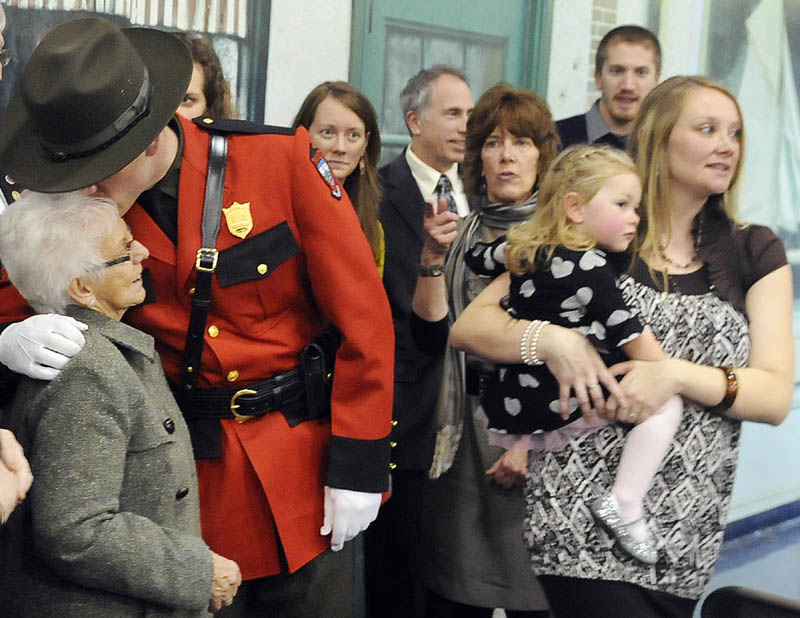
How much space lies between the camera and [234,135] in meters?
1.97

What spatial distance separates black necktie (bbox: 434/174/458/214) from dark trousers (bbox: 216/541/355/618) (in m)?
0.95

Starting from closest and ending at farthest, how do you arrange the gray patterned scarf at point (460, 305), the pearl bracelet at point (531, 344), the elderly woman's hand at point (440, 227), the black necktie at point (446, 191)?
the pearl bracelet at point (531, 344), the elderly woman's hand at point (440, 227), the gray patterned scarf at point (460, 305), the black necktie at point (446, 191)

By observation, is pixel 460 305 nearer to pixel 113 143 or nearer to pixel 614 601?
pixel 614 601

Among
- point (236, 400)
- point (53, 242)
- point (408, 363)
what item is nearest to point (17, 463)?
point (53, 242)

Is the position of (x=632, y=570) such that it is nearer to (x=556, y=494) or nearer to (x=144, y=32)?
(x=556, y=494)

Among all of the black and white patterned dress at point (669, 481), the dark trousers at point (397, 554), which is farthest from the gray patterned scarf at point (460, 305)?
the black and white patterned dress at point (669, 481)

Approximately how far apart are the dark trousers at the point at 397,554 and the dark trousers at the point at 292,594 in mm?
748

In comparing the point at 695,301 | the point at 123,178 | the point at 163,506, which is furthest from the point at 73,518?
the point at 695,301

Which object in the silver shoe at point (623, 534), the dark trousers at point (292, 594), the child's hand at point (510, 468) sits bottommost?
the dark trousers at point (292, 594)

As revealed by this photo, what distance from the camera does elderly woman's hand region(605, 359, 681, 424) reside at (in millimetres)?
1939

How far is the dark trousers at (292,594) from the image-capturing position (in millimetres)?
2008

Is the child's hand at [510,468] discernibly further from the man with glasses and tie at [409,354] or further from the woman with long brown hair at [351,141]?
the woman with long brown hair at [351,141]

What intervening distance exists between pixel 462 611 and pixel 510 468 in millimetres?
435

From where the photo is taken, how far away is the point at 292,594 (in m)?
2.01
